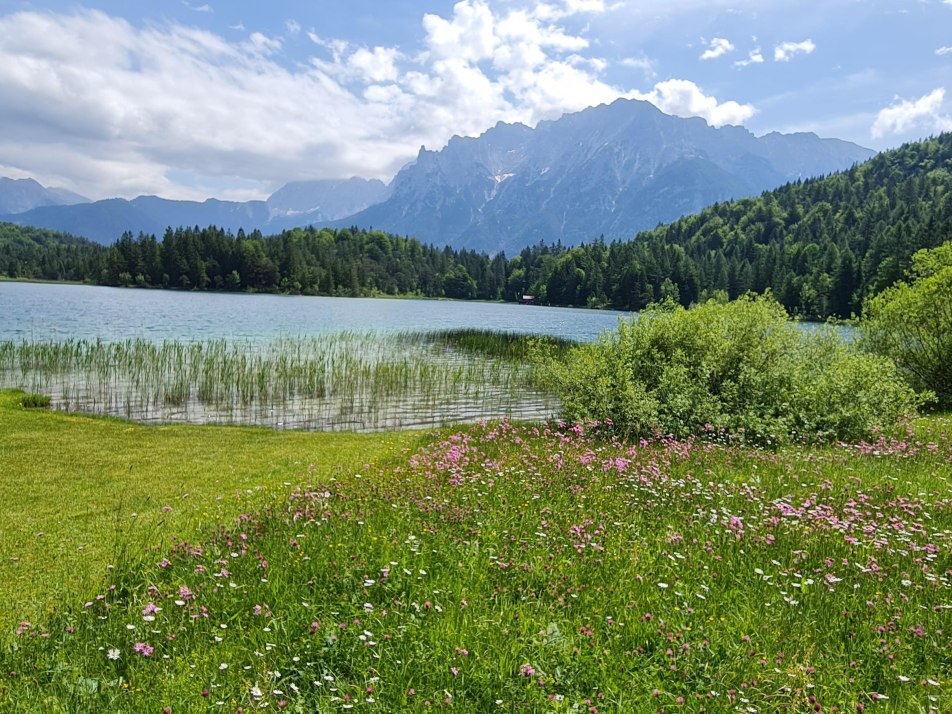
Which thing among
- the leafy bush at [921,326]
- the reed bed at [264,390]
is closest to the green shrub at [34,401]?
the reed bed at [264,390]

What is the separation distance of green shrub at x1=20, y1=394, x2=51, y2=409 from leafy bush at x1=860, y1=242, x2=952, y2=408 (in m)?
35.1

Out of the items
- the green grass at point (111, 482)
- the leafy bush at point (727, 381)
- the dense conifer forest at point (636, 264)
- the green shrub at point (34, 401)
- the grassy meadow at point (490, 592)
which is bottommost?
the green shrub at point (34, 401)

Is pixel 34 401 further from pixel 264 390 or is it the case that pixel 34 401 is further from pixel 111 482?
pixel 111 482

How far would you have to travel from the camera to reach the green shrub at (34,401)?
1983cm

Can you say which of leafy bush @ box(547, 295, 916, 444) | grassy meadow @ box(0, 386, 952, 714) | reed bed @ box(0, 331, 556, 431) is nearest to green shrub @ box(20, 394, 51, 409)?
reed bed @ box(0, 331, 556, 431)

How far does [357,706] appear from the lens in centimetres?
414

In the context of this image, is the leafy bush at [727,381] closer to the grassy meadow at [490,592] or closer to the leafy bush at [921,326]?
the grassy meadow at [490,592]

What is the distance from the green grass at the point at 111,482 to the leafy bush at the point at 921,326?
2297 cm

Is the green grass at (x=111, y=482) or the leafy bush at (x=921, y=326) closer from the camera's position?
the green grass at (x=111, y=482)

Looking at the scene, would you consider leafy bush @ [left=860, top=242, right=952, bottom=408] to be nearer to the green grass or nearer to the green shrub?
the green grass

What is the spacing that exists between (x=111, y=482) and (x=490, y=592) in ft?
30.6

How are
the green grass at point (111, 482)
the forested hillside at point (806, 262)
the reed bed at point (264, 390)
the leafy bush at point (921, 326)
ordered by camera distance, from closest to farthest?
the green grass at point (111, 482) < the reed bed at point (264, 390) < the leafy bush at point (921, 326) < the forested hillside at point (806, 262)

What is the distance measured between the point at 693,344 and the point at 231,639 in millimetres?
15255

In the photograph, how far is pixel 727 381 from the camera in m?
15.9
